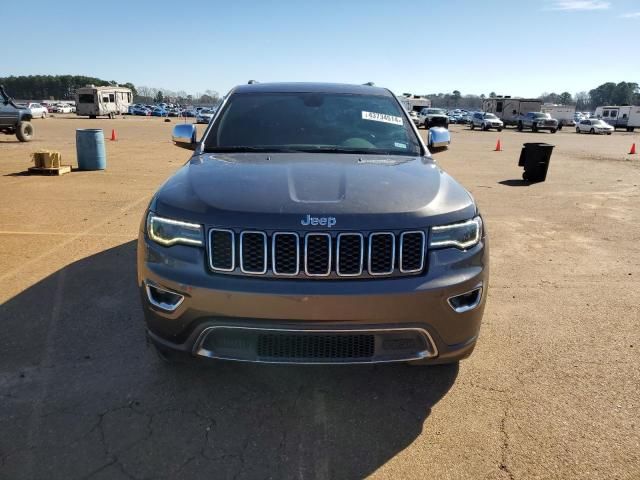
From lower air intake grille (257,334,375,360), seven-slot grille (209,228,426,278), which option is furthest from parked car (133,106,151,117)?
lower air intake grille (257,334,375,360)

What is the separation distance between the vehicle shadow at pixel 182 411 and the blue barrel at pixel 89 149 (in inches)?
351

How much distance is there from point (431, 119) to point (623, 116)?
27.4m

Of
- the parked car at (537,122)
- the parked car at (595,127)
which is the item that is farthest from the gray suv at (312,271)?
the parked car at (595,127)

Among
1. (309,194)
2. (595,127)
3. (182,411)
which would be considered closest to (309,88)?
(309,194)

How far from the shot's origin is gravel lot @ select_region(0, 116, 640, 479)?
2389 mm

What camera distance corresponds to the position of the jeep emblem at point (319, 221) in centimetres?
243

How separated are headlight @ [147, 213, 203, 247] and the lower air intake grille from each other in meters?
0.61

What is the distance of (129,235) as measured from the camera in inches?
245

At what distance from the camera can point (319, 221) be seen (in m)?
2.43

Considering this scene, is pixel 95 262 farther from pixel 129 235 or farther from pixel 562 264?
pixel 562 264

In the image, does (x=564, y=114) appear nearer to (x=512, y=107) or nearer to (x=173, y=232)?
(x=512, y=107)

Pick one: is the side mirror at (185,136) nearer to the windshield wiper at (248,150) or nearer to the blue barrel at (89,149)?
the windshield wiper at (248,150)

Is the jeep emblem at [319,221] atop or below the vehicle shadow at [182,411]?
atop

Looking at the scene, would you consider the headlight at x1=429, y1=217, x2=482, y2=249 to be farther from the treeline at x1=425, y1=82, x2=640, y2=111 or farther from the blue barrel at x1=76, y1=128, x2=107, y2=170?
the treeline at x1=425, y1=82, x2=640, y2=111
